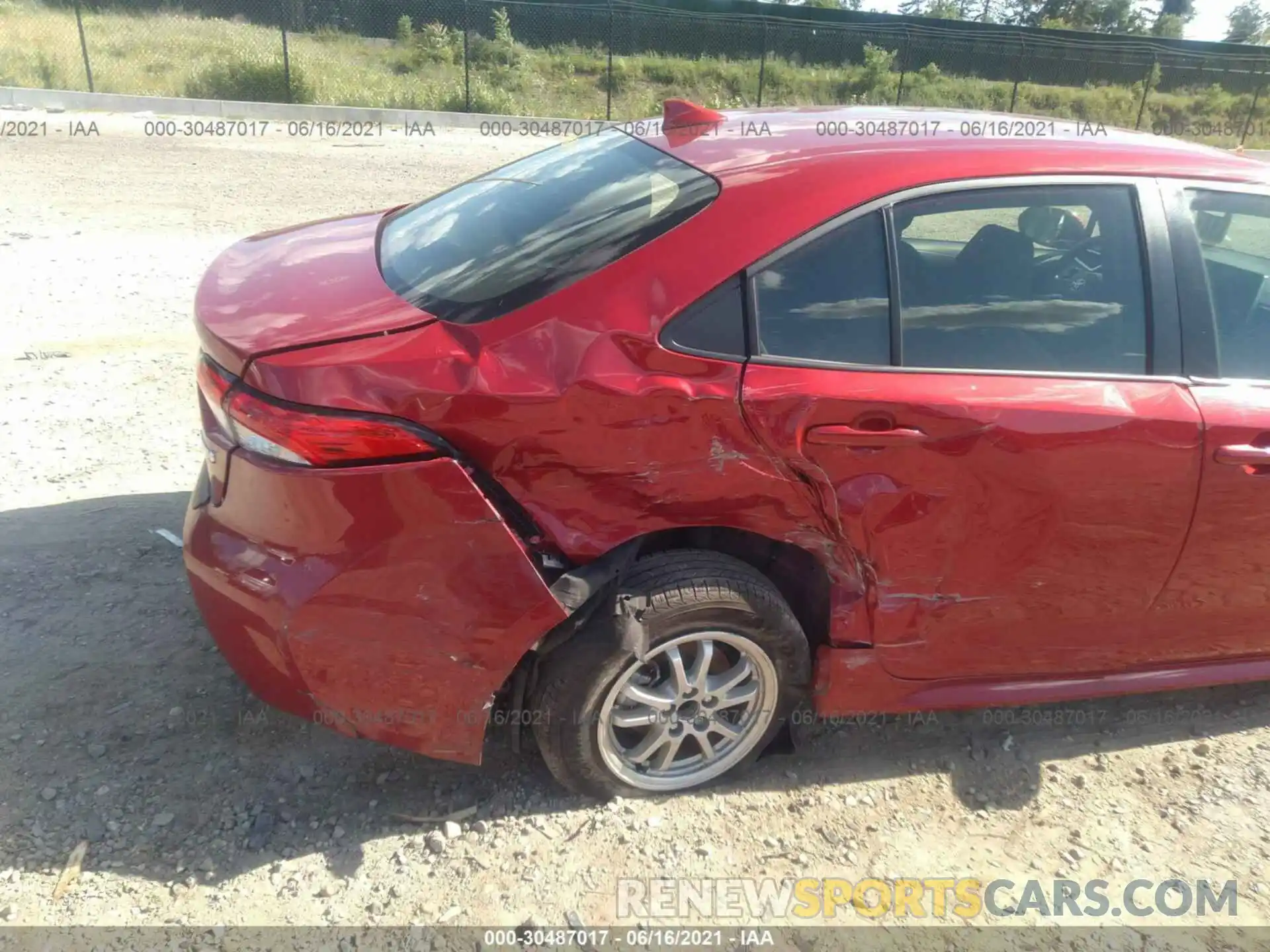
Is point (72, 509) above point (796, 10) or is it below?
below

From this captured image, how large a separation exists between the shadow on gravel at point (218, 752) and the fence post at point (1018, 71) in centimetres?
2448

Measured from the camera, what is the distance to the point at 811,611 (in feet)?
8.41

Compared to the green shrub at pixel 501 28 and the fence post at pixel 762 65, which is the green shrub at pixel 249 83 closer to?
the green shrub at pixel 501 28

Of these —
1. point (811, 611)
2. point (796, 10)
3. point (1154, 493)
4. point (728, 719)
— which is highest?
point (796, 10)

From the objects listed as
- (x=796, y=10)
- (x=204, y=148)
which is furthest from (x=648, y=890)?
(x=796, y=10)

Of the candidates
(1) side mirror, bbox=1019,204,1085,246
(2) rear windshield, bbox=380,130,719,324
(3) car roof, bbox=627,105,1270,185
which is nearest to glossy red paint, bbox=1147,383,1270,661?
(1) side mirror, bbox=1019,204,1085,246

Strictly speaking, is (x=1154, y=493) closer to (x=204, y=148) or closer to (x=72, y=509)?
(x=72, y=509)

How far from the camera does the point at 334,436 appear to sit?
6.79 ft

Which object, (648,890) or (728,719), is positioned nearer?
(648,890)

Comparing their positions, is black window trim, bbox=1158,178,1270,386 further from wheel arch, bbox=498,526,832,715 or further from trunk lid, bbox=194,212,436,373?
trunk lid, bbox=194,212,436,373

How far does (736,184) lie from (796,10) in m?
30.8

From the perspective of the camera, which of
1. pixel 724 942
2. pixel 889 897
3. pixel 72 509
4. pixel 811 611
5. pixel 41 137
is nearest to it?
pixel 724 942

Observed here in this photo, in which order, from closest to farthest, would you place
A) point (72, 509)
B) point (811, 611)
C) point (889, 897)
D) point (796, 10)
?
point (889, 897), point (811, 611), point (72, 509), point (796, 10)

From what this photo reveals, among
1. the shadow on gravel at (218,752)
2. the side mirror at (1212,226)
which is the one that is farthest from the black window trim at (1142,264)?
the shadow on gravel at (218,752)
